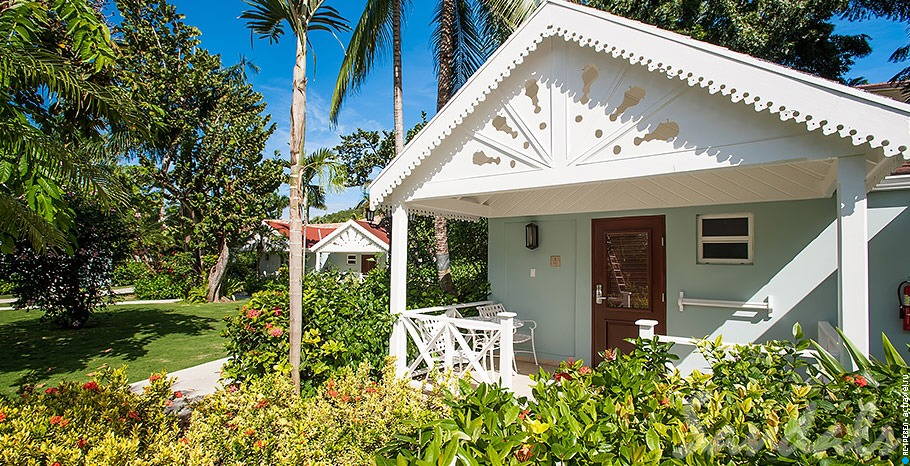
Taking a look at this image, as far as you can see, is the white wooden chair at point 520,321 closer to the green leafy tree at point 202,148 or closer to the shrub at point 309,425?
the shrub at point 309,425

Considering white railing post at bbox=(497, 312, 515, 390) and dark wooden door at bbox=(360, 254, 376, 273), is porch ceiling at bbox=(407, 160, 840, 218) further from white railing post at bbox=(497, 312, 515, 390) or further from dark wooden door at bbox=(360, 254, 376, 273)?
dark wooden door at bbox=(360, 254, 376, 273)

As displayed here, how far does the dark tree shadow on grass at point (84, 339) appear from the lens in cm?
787

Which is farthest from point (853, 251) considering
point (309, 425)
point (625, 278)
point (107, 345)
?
point (107, 345)

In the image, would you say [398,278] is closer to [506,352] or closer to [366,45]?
[506,352]

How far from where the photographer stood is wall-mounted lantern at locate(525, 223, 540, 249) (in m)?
7.69

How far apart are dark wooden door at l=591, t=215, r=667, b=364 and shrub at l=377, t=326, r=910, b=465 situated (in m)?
4.24

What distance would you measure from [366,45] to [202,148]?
11.6 m

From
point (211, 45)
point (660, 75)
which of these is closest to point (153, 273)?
point (211, 45)

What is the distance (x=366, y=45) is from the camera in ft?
31.9

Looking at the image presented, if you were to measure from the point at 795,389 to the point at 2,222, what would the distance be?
7.28m

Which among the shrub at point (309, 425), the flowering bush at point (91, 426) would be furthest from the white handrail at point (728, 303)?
the flowering bush at point (91, 426)

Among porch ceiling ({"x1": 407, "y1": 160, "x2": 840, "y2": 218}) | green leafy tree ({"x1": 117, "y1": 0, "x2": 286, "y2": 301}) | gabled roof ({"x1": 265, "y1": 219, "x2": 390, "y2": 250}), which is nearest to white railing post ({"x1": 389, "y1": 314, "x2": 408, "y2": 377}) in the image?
porch ceiling ({"x1": 407, "y1": 160, "x2": 840, "y2": 218})

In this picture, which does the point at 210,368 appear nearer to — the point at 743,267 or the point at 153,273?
the point at 743,267

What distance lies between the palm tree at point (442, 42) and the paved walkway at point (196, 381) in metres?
4.08
